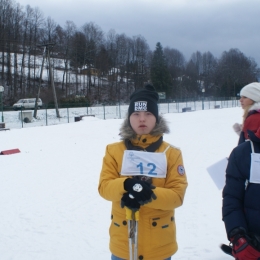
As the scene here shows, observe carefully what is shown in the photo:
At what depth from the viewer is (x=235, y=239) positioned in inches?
93.0

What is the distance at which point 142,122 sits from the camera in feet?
9.48

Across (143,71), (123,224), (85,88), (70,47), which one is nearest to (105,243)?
(123,224)

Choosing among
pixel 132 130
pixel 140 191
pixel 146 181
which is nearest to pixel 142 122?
pixel 132 130

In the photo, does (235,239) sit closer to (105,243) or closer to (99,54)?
(105,243)

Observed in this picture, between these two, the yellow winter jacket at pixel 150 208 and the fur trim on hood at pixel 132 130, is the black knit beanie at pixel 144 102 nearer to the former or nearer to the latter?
the fur trim on hood at pixel 132 130

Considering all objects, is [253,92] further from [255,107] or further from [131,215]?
[131,215]

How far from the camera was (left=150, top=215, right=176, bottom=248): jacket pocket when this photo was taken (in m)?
2.69

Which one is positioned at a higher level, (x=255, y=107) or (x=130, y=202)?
(x=255, y=107)

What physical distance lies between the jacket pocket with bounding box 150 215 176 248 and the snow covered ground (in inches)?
36.3

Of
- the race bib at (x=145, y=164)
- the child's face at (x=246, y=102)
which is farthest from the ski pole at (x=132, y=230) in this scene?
the child's face at (x=246, y=102)

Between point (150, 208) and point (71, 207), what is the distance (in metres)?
4.92

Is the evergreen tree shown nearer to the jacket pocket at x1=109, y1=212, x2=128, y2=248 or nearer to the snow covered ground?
the snow covered ground

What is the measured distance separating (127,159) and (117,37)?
290 feet

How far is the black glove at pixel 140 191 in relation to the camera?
2.47 m
